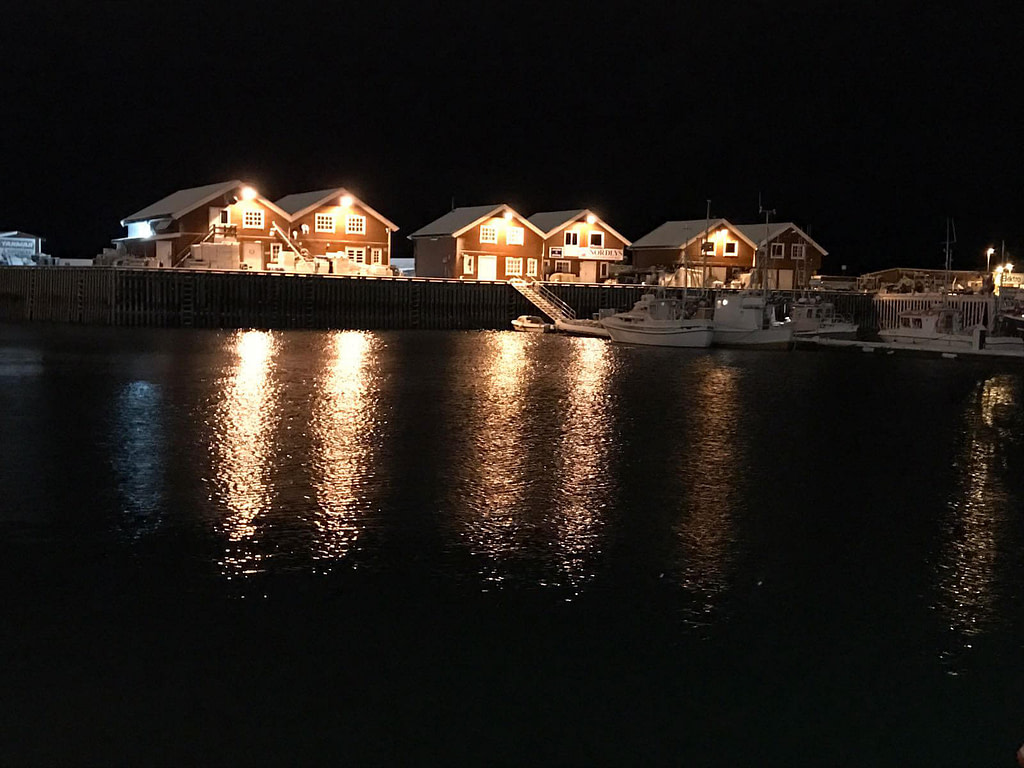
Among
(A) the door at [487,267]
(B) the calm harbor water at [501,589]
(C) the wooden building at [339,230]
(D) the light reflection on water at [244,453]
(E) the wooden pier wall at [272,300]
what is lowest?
(B) the calm harbor water at [501,589]

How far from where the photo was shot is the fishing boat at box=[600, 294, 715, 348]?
51.2m

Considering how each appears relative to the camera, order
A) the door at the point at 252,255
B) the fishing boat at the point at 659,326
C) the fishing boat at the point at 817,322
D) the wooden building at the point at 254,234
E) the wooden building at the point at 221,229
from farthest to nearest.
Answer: the door at the point at 252,255
the wooden building at the point at 254,234
the wooden building at the point at 221,229
the fishing boat at the point at 817,322
the fishing boat at the point at 659,326

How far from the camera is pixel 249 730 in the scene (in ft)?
26.5

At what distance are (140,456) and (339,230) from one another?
51126 millimetres

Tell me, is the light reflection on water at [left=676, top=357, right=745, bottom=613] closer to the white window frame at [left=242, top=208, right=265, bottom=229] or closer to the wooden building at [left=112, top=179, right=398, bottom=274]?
the wooden building at [left=112, top=179, right=398, bottom=274]

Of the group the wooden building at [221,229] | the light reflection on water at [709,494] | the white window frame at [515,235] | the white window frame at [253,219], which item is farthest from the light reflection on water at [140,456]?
the white window frame at [515,235]

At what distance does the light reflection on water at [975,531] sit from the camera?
11.1 m

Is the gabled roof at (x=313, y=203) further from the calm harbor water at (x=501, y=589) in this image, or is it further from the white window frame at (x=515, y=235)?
the calm harbor water at (x=501, y=589)

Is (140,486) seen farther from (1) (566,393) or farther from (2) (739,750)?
(1) (566,393)

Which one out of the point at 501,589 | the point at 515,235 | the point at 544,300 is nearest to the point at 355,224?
the point at 515,235

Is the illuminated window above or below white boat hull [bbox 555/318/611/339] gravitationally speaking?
above

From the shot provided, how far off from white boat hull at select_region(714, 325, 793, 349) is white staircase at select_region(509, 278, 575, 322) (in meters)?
13.2

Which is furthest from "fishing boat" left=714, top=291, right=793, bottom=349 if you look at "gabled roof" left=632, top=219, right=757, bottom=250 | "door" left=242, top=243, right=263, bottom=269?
"door" left=242, top=243, right=263, bottom=269

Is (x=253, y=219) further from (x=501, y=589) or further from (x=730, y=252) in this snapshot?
(x=501, y=589)
